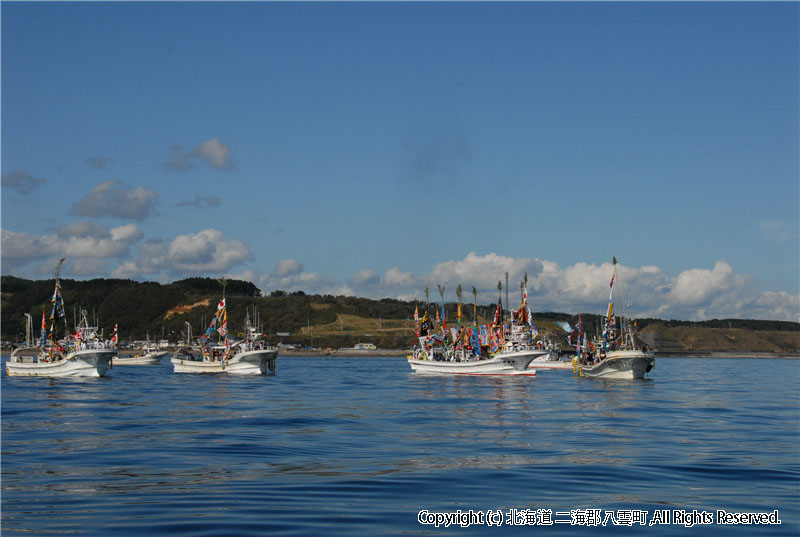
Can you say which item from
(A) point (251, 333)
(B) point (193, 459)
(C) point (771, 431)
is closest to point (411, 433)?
(B) point (193, 459)

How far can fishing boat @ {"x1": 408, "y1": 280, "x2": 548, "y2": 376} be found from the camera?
9675 cm

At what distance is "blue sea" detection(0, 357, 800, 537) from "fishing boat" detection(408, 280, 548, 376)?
43.7 metres

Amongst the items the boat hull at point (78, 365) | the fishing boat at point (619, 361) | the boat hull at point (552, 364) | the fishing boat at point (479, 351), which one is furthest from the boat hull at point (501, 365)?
the boat hull at point (78, 365)

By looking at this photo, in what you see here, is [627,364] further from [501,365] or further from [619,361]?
[501,365]

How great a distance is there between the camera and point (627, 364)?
87.1 m

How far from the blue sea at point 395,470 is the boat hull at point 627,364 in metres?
33.6

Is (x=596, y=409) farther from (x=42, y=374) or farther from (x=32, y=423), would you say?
(x=42, y=374)

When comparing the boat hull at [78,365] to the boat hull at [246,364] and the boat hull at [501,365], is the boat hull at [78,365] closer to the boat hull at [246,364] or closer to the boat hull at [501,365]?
the boat hull at [246,364]

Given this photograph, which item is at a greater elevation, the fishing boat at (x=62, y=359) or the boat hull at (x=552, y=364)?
the fishing boat at (x=62, y=359)

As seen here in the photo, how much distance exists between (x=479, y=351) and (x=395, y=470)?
76.7 m

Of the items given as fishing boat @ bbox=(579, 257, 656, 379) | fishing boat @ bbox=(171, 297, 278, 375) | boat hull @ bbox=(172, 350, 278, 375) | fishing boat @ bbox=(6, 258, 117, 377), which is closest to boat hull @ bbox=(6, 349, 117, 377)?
fishing boat @ bbox=(6, 258, 117, 377)

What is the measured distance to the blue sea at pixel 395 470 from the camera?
1889 centimetres

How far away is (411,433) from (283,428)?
6396 millimetres

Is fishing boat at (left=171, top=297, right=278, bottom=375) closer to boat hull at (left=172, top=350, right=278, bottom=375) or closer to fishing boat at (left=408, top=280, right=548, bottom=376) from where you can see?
boat hull at (left=172, top=350, right=278, bottom=375)
